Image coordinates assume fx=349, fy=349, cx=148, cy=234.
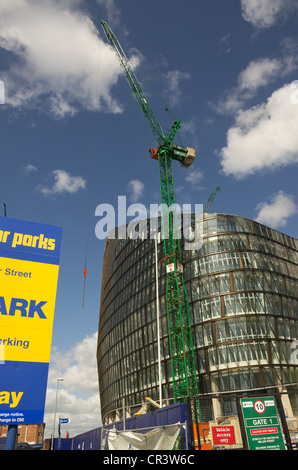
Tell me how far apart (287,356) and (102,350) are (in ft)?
Result: 183

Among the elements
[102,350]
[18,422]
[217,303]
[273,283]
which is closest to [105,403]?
[102,350]

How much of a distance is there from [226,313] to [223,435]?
44.7m

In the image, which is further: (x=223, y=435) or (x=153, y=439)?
(x=223, y=435)

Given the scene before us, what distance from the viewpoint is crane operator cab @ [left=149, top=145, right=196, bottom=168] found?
68.6 m

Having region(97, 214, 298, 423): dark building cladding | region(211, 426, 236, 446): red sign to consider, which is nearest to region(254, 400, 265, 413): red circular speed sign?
region(211, 426, 236, 446): red sign

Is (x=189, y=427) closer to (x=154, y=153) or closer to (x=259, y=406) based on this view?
(x=259, y=406)

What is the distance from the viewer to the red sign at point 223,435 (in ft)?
46.9

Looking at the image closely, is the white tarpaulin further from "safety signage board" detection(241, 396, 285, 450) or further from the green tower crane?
the green tower crane

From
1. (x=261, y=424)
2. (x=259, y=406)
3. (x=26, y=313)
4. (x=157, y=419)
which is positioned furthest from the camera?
(x=157, y=419)

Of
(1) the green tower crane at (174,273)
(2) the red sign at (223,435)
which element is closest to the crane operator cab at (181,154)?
(1) the green tower crane at (174,273)

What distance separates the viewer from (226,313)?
2277 inches

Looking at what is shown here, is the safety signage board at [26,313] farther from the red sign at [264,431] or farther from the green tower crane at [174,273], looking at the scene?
the green tower crane at [174,273]

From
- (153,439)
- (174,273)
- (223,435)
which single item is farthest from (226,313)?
(153,439)

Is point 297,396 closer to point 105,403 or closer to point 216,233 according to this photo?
point 216,233
